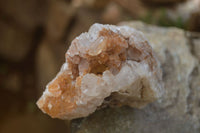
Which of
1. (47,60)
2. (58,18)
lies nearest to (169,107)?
(58,18)

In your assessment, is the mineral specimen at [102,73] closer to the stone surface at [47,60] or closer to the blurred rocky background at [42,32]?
the blurred rocky background at [42,32]

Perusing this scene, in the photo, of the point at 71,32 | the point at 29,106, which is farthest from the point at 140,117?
the point at 29,106

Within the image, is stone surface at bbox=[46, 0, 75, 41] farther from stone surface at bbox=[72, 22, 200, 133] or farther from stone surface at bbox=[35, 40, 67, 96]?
stone surface at bbox=[72, 22, 200, 133]

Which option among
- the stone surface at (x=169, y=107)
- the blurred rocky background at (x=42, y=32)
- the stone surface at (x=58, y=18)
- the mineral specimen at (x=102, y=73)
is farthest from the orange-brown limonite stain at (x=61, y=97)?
the stone surface at (x=58, y=18)

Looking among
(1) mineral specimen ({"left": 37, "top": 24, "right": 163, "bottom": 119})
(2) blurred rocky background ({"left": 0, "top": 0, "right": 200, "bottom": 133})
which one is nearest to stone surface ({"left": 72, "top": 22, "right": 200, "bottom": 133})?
(1) mineral specimen ({"left": 37, "top": 24, "right": 163, "bottom": 119})

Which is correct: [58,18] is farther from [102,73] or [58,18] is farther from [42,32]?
[102,73]

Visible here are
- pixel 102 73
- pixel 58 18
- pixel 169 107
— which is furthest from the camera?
pixel 58 18
